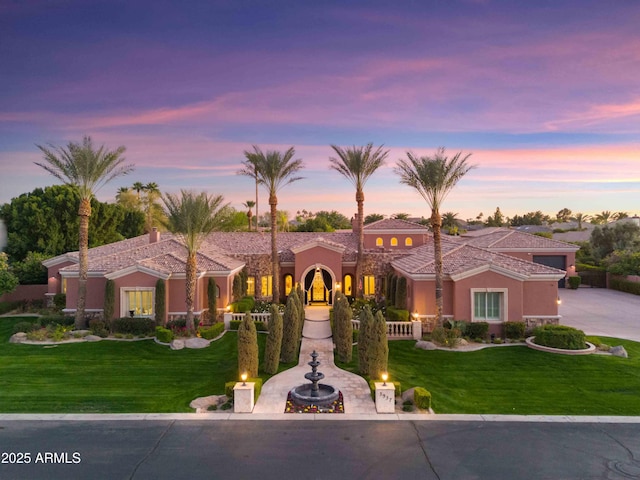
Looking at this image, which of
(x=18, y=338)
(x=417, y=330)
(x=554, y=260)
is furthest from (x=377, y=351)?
(x=554, y=260)

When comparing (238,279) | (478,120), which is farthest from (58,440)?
(478,120)

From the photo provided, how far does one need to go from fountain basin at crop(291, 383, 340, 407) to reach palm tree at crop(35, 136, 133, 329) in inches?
648

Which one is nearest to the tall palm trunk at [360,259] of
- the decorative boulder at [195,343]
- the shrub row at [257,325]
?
the shrub row at [257,325]

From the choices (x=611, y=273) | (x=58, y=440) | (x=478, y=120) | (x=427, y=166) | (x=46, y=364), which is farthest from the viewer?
(x=611, y=273)

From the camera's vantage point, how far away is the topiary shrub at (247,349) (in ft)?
51.5

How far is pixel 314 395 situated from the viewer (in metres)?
14.7

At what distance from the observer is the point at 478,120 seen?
27516mm

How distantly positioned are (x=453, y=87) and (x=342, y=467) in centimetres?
2188

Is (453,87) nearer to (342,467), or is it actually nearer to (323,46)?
(323,46)

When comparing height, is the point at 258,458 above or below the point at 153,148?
below

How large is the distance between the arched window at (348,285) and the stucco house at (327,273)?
8cm

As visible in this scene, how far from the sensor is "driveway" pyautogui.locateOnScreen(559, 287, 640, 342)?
25.1m

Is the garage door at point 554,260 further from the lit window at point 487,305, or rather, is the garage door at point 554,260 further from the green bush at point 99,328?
the green bush at point 99,328

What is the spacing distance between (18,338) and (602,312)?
39396 mm
